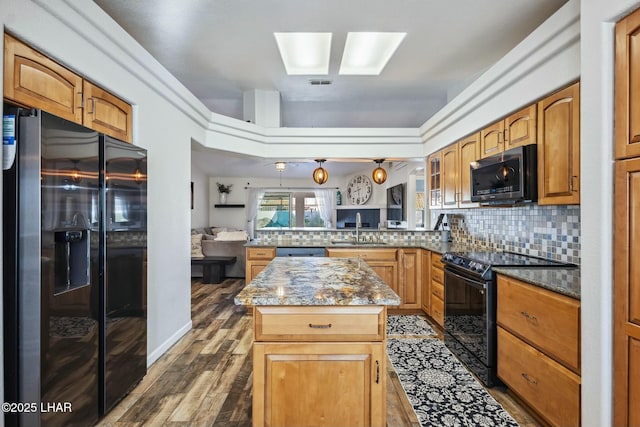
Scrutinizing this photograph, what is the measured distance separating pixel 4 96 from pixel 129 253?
1.03m

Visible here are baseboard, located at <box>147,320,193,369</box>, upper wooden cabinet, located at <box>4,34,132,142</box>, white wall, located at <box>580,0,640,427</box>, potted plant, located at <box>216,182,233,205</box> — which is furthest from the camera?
potted plant, located at <box>216,182,233,205</box>

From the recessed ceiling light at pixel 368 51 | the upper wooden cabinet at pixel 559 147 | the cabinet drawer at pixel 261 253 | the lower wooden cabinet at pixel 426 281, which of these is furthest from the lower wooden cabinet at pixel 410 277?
the recessed ceiling light at pixel 368 51

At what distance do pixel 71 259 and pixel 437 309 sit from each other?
3177 millimetres

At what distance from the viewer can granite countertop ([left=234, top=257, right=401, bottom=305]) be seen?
4.78 feet

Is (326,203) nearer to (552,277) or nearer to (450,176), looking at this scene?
(450,176)

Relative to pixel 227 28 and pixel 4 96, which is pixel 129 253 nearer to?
pixel 4 96

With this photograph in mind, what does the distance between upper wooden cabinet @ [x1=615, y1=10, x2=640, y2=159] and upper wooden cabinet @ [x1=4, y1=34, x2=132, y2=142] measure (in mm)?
2641

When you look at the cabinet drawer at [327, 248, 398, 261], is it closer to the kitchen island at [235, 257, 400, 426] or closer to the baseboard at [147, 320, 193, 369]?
the baseboard at [147, 320, 193, 369]

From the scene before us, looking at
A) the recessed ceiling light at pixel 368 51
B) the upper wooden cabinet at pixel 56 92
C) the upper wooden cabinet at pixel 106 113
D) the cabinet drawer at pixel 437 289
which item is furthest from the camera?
the cabinet drawer at pixel 437 289

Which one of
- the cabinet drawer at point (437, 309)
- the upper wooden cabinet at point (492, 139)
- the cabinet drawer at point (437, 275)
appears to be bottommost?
the cabinet drawer at point (437, 309)

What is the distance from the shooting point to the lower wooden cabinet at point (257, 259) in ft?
13.3

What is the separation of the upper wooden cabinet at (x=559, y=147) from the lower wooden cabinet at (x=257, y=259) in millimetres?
2896

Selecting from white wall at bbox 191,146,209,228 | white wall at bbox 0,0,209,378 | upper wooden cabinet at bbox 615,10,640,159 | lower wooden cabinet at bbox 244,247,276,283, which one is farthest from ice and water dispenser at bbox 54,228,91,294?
white wall at bbox 191,146,209,228

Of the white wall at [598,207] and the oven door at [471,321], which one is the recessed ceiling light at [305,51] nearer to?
the white wall at [598,207]
